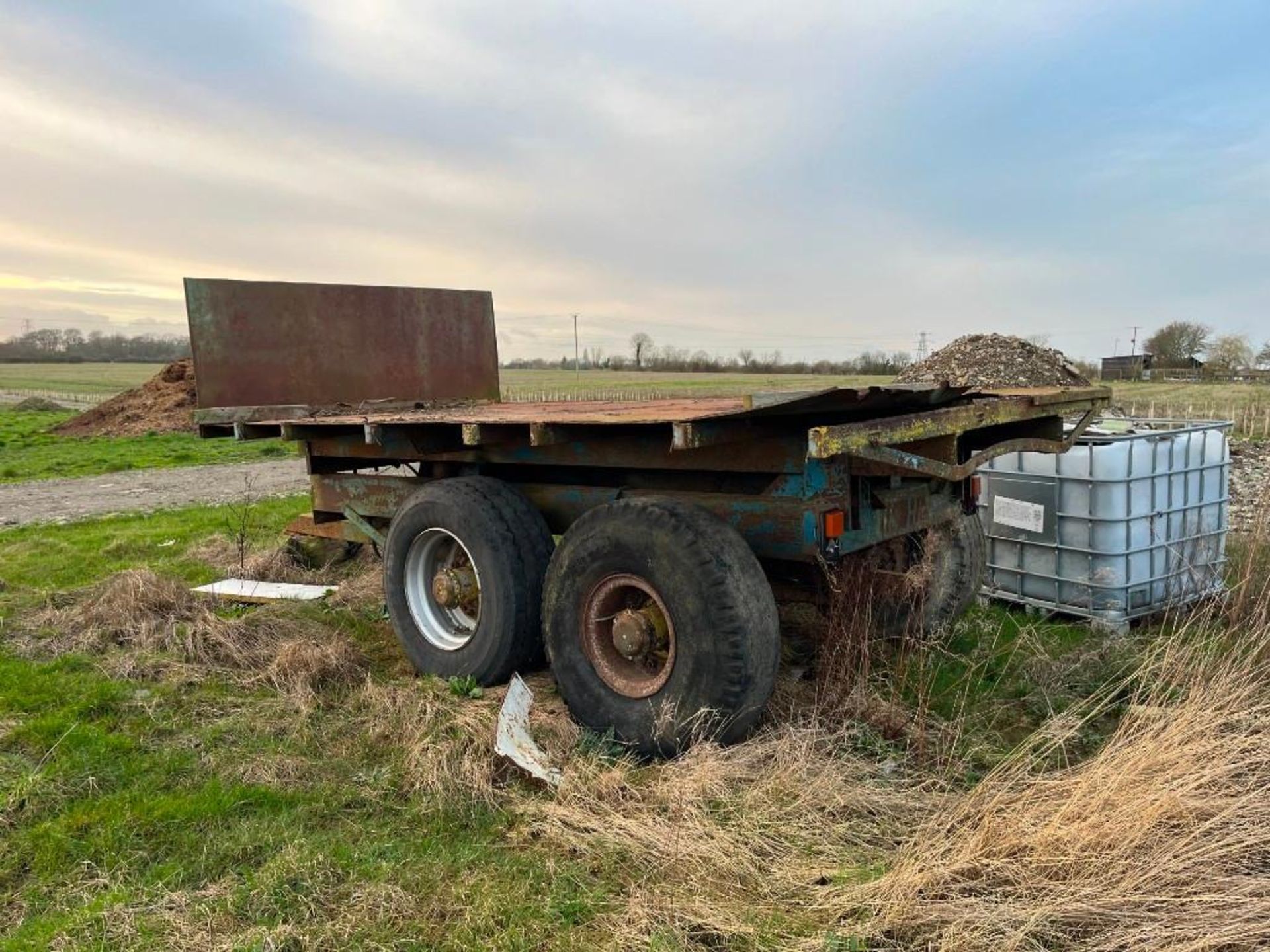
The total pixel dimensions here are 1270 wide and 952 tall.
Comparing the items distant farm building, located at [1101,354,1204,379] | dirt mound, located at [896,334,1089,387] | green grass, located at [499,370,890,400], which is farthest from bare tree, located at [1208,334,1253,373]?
dirt mound, located at [896,334,1089,387]

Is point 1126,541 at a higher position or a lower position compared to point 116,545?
higher

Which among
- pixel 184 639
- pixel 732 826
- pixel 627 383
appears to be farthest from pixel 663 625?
pixel 627 383

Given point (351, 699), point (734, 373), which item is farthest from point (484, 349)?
point (734, 373)

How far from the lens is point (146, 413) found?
26.8 m

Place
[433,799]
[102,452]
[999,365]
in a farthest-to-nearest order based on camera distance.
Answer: [102,452]
[999,365]
[433,799]

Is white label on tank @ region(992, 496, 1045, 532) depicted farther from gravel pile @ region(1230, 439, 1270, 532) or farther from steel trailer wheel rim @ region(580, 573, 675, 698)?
steel trailer wheel rim @ region(580, 573, 675, 698)

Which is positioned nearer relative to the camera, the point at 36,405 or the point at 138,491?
the point at 138,491

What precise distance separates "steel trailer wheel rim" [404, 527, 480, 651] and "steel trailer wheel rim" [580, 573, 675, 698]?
1.06 meters

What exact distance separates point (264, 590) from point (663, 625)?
12.9 feet

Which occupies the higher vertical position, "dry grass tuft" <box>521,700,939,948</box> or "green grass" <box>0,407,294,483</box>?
"green grass" <box>0,407,294,483</box>

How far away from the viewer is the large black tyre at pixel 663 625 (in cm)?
347

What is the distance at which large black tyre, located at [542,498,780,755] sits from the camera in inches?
136

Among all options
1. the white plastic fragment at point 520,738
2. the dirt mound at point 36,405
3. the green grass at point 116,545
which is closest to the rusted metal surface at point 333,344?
the green grass at point 116,545

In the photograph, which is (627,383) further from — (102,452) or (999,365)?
(999,365)
